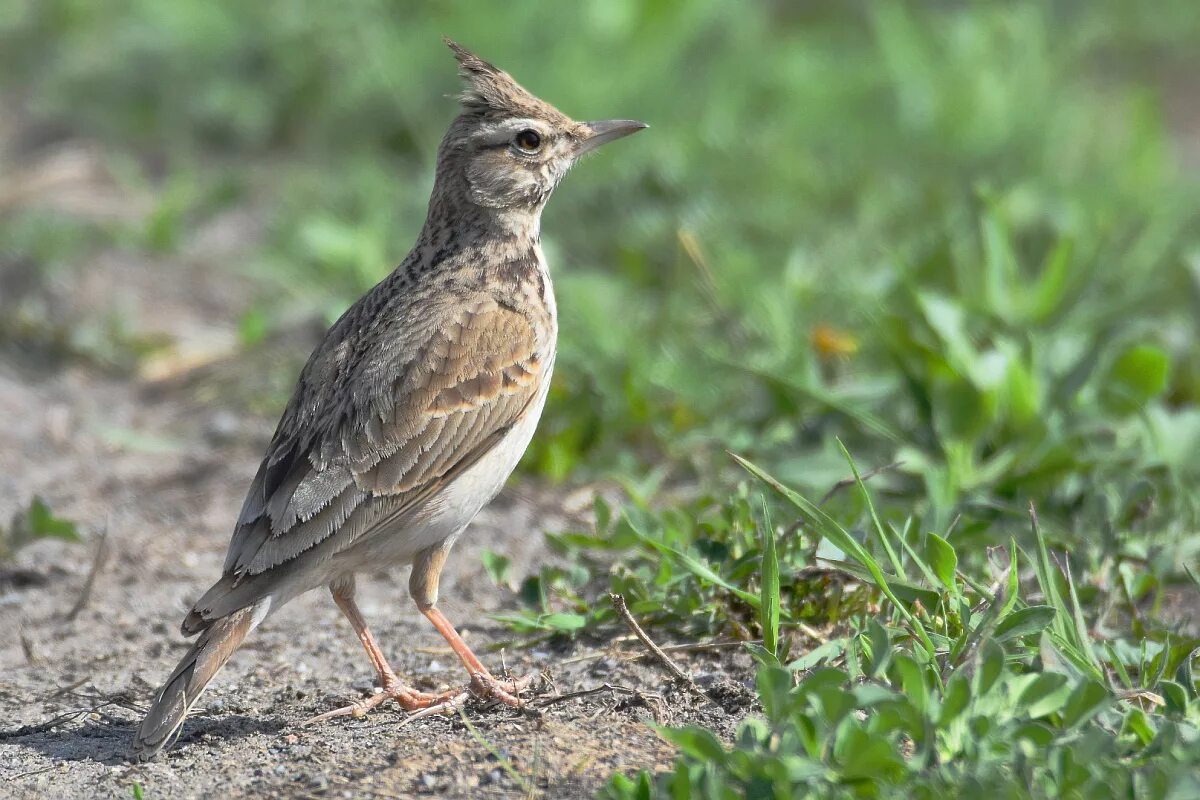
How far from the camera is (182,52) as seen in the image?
968 centimetres

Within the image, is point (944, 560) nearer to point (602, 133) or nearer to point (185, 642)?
point (602, 133)

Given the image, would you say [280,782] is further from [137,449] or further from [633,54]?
[633,54]

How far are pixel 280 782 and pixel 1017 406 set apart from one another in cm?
304

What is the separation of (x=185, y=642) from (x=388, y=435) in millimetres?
1191

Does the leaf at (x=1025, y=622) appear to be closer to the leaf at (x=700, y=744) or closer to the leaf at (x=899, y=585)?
the leaf at (x=899, y=585)

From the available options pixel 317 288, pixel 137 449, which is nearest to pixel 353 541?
pixel 137 449

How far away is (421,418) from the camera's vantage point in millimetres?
4484

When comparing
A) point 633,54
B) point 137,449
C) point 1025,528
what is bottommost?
point 1025,528

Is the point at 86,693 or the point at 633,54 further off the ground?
the point at 633,54

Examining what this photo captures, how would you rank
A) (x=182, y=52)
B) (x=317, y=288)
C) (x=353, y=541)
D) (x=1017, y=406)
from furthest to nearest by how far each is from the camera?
(x=182, y=52) < (x=317, y=288) < (x=1017, y=406) < (x=353, y=541)

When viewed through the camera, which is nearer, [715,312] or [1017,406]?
[1017,406]

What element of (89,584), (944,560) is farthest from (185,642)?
(944,560)

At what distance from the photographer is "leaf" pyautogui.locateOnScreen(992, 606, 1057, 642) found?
3656 millimetres

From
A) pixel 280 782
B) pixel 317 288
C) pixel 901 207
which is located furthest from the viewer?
pixel 901 207
